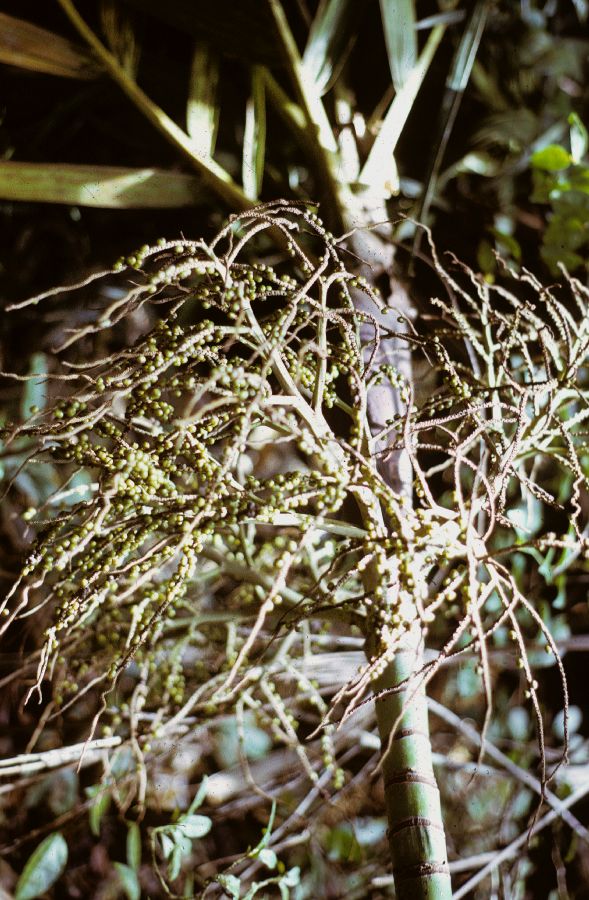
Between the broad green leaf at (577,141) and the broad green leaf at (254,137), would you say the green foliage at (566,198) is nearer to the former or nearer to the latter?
the broad green leaf at (577,141)

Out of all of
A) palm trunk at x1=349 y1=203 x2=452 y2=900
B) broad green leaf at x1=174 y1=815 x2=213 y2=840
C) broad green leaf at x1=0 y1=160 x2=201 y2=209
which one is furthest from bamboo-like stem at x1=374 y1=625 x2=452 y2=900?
broad green leaf at x1=0 y1=160 x2=201 y2=209

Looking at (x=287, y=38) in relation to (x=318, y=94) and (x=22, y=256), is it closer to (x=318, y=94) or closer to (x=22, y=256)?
(x=318, y=94)

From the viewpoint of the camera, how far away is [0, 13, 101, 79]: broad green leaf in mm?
1117

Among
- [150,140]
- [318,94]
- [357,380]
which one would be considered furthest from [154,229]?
[357,380]

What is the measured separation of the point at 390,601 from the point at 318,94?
851mm

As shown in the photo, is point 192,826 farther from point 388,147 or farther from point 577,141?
point 577,141

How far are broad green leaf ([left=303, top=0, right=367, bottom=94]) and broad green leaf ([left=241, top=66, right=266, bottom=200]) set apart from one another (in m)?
0.09

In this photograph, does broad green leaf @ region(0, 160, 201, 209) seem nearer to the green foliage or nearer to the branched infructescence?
the branched infructescence

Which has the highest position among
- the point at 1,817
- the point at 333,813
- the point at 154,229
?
the point at 154,229

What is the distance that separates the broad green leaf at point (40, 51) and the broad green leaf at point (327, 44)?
1.30ft

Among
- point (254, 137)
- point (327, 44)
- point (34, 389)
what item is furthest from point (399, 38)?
point (34, 389)

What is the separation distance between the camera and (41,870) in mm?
1025

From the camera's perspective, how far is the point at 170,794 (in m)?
1.30

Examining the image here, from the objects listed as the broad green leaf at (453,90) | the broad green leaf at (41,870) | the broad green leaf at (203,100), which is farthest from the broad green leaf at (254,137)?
the broad green leaf at (41,870)
